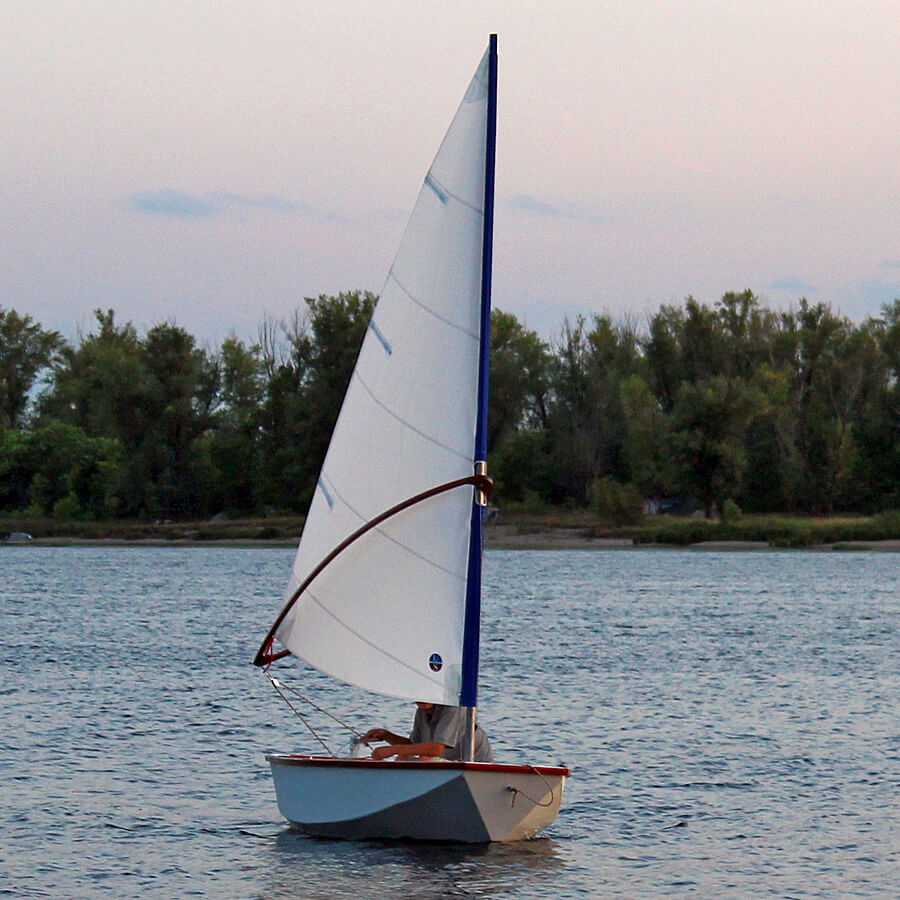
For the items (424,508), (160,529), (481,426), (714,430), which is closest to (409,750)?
(424,508)

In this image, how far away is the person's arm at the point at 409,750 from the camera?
1667 cm

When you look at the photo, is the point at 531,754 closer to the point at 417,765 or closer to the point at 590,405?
the point at 417,765

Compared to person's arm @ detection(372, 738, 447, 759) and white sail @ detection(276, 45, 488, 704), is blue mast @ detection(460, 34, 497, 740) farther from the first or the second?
person's arm @ detection(372, 738, 447, 759)

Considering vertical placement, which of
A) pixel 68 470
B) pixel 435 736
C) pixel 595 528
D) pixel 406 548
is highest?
pixel 68 470

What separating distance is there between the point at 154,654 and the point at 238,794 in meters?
24.2

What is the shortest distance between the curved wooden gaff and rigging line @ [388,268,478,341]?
163 cm

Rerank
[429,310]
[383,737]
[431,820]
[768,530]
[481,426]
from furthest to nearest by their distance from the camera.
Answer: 1. [768,530]
2. [383,737]
3. [431,820]
4. [429,310]
5. [481,426]

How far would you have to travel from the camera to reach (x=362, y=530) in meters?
16.7

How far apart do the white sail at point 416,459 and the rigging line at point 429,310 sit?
1 cm

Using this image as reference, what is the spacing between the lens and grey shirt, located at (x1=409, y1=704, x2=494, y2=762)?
55.2 feet

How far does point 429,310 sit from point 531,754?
12456 mm

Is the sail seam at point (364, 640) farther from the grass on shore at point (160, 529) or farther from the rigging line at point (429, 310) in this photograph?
the grass on shore at point (160, 529)

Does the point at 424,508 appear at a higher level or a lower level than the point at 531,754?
higher

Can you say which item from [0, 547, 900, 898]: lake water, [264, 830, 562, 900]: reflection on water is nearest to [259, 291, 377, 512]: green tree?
[0, 547, 900, 898]: lake water
